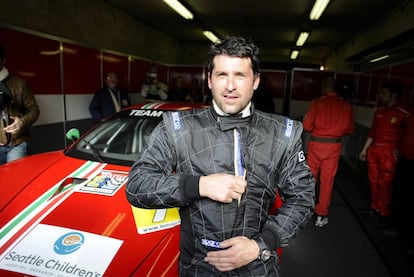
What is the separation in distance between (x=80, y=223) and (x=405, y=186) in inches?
124

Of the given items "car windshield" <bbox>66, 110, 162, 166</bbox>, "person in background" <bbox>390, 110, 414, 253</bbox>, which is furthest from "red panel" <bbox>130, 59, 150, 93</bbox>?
"person in background" <bbox>390, 110, 414, 253</bbox>

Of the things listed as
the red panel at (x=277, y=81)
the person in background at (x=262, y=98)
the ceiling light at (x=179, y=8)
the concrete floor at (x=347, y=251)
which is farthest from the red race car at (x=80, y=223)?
the red panel at (x=277, y=81)

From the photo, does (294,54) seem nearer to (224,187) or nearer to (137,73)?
(137,73)

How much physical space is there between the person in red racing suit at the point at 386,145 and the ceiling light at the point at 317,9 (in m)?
3.57

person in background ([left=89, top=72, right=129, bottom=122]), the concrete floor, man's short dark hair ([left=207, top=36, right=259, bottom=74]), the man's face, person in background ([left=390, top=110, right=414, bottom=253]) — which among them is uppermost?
man's short dark hair ([left=207, top=36, right=259, bottom=74])

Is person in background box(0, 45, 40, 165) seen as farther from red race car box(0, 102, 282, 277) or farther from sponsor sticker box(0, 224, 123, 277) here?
sponsor sticker box(0, 224, 123, 277)

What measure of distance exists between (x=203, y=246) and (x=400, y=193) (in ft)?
9.77

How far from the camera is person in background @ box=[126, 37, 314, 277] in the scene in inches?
40.8

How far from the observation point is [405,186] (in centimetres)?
309

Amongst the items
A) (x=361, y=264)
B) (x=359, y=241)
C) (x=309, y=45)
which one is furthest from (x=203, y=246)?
(x=309, y=45)

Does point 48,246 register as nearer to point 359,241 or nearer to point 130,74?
point 359,241

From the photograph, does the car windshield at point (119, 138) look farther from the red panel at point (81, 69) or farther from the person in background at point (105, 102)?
the red panel at point (81, 69)

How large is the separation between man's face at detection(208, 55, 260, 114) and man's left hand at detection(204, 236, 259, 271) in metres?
0.45

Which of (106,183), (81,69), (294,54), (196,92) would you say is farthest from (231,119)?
(294,54)
